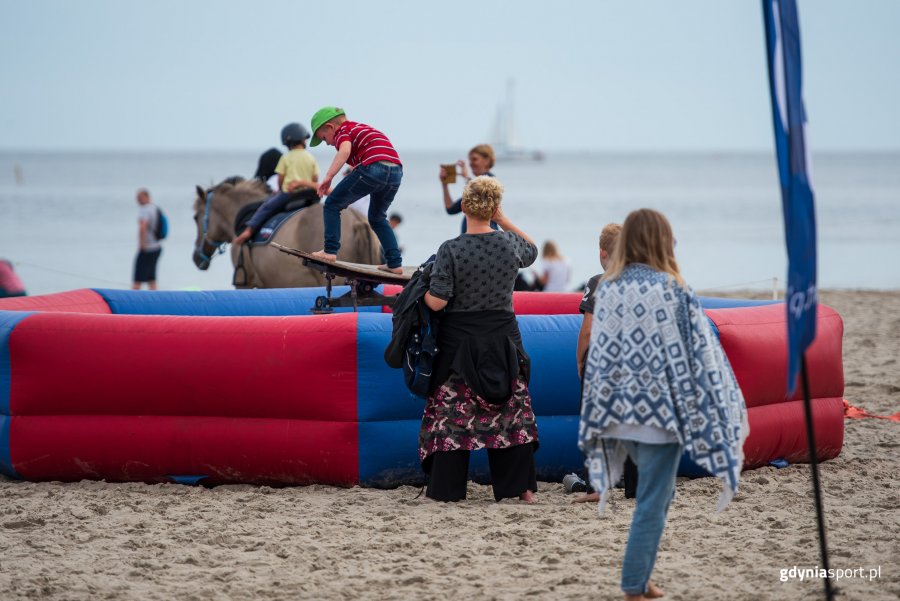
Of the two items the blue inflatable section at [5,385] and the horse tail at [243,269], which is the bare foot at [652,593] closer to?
the blue inflatable section at [5,385]

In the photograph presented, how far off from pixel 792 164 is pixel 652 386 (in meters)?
0.95

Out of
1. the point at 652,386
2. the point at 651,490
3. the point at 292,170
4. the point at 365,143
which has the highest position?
the point at 292,170

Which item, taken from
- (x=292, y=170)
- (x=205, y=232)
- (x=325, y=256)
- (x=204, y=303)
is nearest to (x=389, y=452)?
(x=325, y=256)

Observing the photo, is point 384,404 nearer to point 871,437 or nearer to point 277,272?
point 871,437

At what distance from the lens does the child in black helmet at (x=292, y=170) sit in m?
10.9

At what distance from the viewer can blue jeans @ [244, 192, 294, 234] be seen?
10719mm

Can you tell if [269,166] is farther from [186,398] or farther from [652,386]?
[652,386]

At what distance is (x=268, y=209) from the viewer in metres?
10.8

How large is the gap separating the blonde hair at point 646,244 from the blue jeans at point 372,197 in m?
3.74

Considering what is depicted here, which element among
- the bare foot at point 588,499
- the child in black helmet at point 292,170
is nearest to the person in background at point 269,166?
the child in black helmet at point 292,170

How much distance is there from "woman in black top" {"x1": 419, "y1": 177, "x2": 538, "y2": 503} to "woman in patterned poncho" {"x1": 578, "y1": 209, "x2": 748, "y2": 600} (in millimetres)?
1598

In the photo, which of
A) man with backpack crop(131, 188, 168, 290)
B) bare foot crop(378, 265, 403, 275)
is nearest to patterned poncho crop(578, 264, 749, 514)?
bare foot crop(378, 265, 403, 275)

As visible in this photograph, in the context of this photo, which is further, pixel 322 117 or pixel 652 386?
pixel 322 117

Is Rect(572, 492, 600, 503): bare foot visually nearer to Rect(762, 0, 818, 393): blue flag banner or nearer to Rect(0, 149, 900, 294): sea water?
Rect(762, 0, 818, 393): blue flag banner
